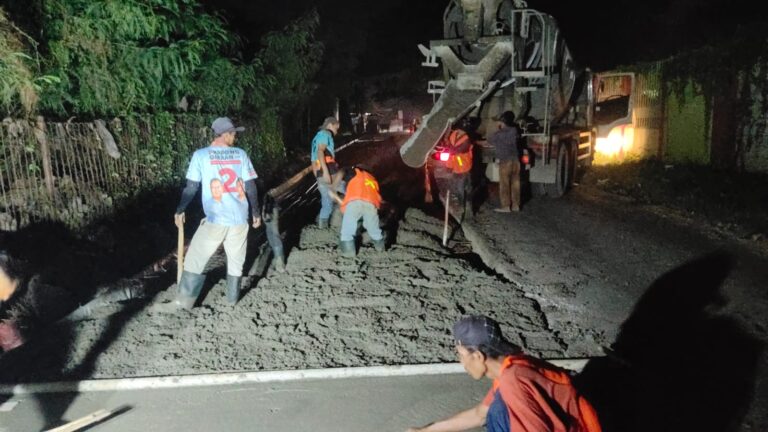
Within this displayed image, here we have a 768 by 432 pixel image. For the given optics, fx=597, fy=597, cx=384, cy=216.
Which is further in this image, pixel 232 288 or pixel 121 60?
pixel 121 60

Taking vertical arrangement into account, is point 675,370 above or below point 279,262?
below

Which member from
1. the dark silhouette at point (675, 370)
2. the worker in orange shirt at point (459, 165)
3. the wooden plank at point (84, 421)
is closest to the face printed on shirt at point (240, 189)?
the wooden plank at point (84, 421)

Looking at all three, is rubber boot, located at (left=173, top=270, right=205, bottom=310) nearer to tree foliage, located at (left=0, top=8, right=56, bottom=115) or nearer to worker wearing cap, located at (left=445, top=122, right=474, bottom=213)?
tree foliage, located at (left=0, top=8, right=56, bottom=115)

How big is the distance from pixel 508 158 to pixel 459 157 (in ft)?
2.74

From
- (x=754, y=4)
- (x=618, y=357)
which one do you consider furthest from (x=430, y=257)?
(x=754, y=4)

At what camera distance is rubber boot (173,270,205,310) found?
5410 mm

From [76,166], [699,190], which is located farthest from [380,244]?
[699,190]

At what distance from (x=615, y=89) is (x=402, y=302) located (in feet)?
44.4

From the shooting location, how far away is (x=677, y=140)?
49.4ft

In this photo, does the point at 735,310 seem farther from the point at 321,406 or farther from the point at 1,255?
the point at 1,255

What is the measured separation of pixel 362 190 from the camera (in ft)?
22.0

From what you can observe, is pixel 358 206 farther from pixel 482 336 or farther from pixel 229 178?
pixel 482 336

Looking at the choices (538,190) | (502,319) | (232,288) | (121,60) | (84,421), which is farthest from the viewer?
(538,190)

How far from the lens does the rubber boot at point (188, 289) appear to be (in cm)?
541
